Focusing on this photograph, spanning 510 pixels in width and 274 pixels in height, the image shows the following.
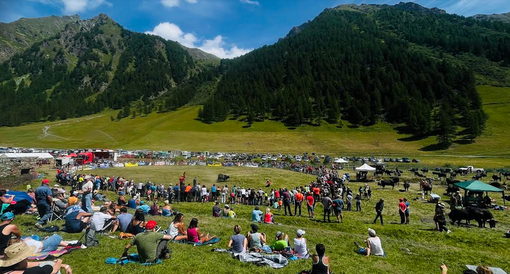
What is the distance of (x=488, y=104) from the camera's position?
111 m

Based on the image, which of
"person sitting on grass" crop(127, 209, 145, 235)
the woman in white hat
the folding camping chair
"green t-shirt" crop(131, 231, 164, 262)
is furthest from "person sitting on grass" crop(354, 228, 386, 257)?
the folding camping chair

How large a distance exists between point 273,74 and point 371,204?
154 m

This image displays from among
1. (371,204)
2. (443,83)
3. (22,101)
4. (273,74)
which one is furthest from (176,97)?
(371,204)

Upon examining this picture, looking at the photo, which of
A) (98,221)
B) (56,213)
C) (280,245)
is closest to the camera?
(280,245)

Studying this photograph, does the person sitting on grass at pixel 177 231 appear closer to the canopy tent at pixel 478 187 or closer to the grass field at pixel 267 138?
the canopy tent at pixel 478 187

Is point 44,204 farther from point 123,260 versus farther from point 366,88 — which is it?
point 366,88

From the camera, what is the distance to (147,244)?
8547 mm

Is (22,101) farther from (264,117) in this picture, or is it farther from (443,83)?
(443,83)

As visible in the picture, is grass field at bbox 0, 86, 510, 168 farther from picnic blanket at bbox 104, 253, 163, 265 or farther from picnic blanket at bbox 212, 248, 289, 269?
picnic blanket at bbox 104, 253, 163, 265

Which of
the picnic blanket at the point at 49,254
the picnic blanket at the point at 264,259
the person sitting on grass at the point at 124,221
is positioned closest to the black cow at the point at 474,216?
the picnic blanket at the point at 264,259

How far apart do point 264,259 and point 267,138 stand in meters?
86.7

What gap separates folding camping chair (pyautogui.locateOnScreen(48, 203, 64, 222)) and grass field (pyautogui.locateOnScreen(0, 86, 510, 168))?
67.7 m

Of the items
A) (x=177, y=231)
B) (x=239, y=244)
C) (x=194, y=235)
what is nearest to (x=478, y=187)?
(x=239, y=244)

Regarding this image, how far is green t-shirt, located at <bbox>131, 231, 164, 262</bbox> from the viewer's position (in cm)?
851
